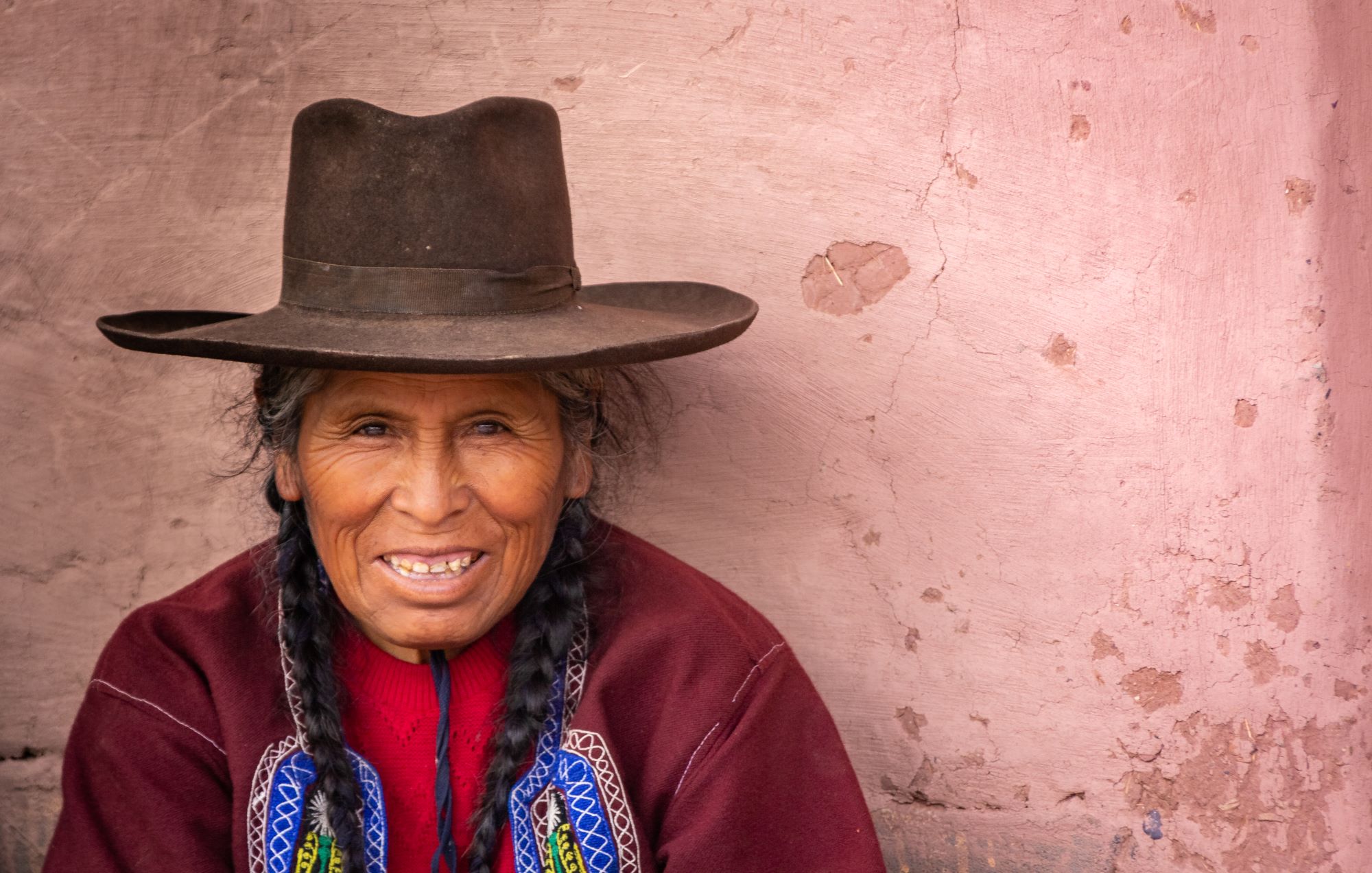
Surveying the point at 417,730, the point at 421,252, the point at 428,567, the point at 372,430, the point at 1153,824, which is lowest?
the point at 1153,824

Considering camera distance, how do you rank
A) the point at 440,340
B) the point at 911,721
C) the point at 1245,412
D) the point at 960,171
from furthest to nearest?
the point at 911,721
the point at 960,171
the point at 1245,412
the point at 440,340

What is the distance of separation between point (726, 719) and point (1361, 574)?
1317 mm

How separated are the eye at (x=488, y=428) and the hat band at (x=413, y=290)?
0.65ft

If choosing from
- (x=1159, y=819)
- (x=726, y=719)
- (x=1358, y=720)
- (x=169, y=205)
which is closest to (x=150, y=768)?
(x=726, y=719)

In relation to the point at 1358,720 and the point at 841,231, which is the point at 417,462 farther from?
the point at 1358,720

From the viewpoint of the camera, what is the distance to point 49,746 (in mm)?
3051

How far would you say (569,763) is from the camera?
2096 mm

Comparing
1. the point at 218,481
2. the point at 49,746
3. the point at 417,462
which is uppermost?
the point at 417,462

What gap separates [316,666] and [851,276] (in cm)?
134

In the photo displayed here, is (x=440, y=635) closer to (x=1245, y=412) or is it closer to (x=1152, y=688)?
(x=1152, y=688)

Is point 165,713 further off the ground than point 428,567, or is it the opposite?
point 428,567

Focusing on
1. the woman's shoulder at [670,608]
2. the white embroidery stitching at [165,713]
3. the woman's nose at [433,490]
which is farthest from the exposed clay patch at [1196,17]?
the white embroidery stitching at [165,713]

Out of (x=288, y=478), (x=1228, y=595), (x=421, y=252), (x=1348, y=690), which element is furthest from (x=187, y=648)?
(x=1348, y=690)

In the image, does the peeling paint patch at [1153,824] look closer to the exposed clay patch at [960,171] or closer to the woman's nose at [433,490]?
the exposed clay patch at [960,171]
